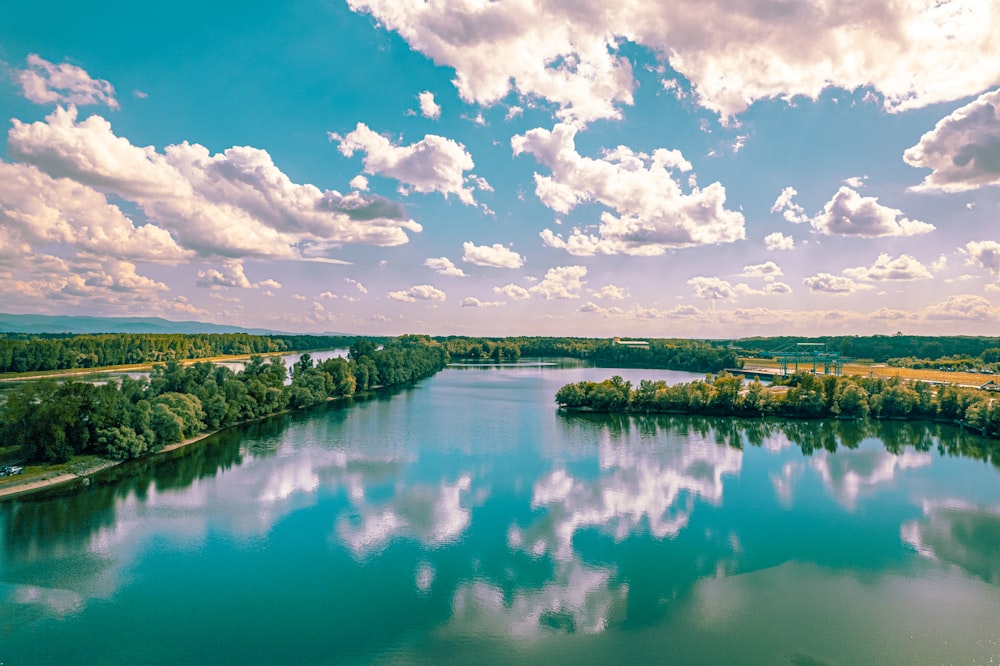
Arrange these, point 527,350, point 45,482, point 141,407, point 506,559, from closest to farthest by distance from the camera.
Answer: point 506,559 < point 45,482 < point 141,407 < point 527,350

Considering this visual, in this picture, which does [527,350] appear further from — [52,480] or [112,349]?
[52,480]

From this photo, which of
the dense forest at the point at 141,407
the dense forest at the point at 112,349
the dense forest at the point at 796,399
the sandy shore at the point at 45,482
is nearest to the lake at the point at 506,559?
the sandy shore at the point at 45,482

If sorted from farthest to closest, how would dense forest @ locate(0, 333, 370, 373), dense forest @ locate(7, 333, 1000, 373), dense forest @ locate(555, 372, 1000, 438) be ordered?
dense forest @ locate(7, 333, 1000, 373)
dense forest @ locate(0, 333, 370, 373)
dense forest @ locate(555, 372, 1000, 438)

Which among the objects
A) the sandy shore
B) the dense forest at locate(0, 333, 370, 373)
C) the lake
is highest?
the dense forest at locate(0, 333, 370, 373)

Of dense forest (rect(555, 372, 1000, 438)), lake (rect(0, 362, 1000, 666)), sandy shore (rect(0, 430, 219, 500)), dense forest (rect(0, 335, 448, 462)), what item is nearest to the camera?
lake (rect(0, 362, 1000, 666))

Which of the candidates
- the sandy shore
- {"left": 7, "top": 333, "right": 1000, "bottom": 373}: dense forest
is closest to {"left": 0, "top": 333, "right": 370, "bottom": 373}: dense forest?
{"left": 7, "top": 333, "right": 1000, "bottom": 373}: dense forest

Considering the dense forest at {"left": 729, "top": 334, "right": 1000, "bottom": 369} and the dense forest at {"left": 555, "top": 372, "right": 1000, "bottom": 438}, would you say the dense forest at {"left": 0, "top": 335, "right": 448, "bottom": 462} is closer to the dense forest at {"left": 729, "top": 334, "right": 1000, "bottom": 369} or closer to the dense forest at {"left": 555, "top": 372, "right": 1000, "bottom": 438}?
the dense forest at {"left": 555, "top": 372, "right": 1000, "bottom": 438}

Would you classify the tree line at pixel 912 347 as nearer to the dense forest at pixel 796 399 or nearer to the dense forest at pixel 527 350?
the dense forest at pixel 527 350

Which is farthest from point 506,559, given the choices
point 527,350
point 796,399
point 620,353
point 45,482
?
point 527,350
